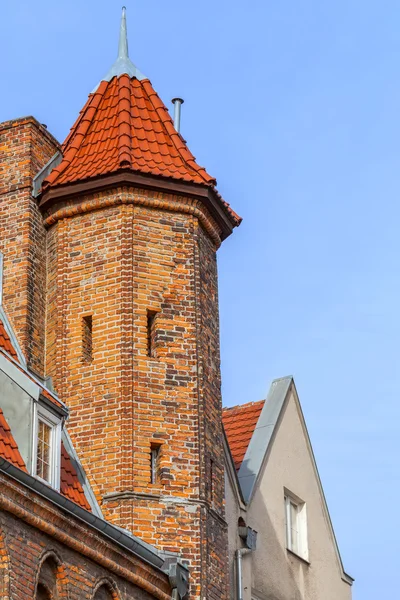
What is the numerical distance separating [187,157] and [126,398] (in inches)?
172

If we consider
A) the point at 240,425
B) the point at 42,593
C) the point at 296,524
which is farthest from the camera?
the point at 240,425

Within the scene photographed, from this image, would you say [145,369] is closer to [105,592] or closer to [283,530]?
[105,592]

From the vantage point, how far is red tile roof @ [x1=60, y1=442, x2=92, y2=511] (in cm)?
1916

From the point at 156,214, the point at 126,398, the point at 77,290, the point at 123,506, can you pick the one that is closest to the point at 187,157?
the point at 156,214

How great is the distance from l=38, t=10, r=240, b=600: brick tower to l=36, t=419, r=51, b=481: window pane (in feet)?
6.17

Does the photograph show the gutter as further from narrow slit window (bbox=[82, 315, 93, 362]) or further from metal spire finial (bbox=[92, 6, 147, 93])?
metal spire finial (bbox=[92, 6, 147, 93])

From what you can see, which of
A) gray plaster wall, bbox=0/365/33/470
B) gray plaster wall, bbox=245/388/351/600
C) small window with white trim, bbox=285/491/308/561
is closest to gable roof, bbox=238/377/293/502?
gray plaster wall, bbox=245/388/351/600

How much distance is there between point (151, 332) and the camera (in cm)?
2127

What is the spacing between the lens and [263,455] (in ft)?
79.4

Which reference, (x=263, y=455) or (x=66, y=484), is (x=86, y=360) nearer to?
(x=66, y=484)

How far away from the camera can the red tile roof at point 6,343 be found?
20.0 meters

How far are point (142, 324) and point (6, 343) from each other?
2029 mm

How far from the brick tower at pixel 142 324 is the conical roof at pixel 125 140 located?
27mm

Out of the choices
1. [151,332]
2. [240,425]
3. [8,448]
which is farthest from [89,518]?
[240,425]
